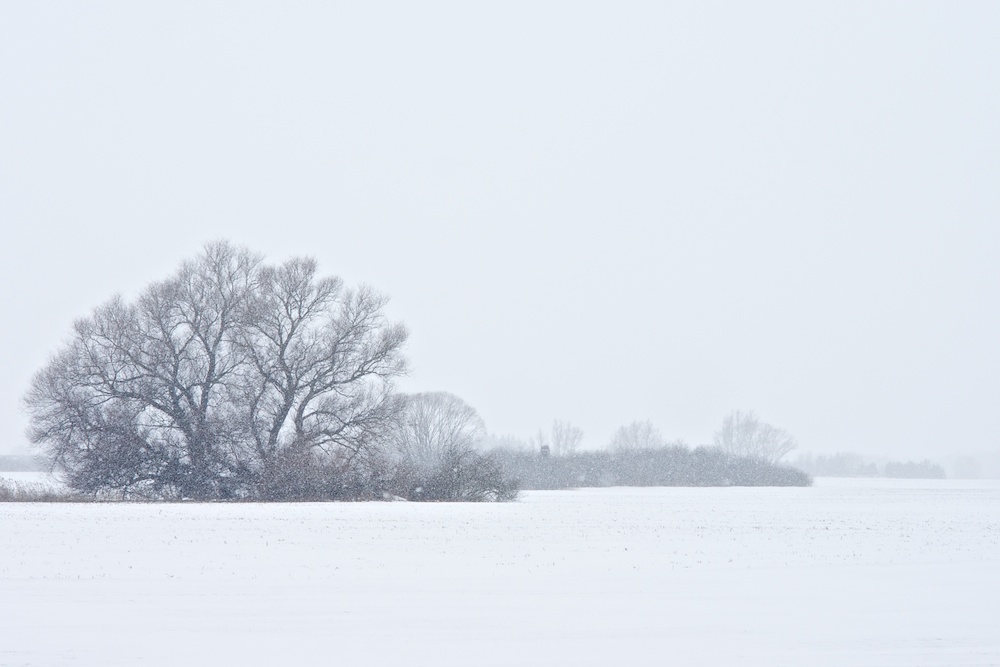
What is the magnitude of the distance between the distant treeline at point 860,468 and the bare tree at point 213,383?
91.9m

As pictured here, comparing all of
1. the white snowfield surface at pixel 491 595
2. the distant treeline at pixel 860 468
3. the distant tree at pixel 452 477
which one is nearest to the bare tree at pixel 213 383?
the distant tree at pixel 452 477

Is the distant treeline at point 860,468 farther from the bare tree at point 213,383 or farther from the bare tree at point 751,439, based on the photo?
the bare tree at point 213,383

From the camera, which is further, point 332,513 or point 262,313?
point 262,313

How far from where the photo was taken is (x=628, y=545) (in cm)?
2242

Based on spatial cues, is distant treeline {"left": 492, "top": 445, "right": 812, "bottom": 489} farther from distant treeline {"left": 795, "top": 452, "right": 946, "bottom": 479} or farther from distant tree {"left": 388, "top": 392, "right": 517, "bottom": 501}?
distant treeline {"left": 795, "top": 452, "right": 946, "bottom": 479}

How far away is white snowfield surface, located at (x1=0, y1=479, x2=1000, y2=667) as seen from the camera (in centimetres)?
1074

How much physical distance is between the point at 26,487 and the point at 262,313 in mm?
13737

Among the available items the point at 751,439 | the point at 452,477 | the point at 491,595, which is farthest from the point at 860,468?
the point at 491,595

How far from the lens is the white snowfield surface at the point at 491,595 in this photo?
10.7 metres

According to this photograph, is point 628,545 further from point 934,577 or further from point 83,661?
point 83,661

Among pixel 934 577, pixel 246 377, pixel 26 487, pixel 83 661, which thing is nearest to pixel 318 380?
pixel 246 377

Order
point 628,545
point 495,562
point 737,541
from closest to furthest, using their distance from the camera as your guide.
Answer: point 495,562, point 628,545, point 737,541

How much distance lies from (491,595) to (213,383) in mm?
39103

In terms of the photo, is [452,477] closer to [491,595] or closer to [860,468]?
[491,595]
